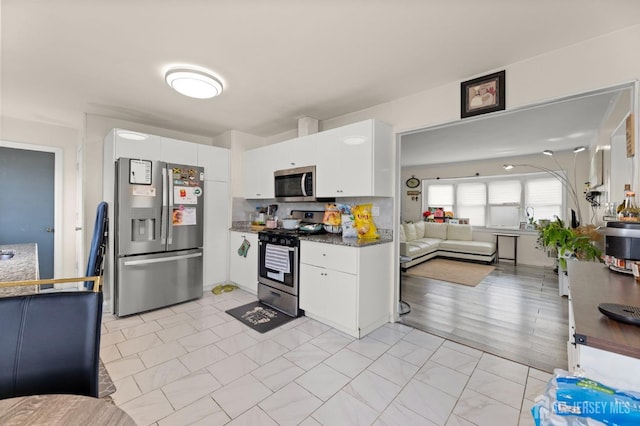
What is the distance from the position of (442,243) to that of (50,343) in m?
6.71

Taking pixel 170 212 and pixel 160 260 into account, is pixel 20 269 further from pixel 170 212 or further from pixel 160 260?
pixel 170 212

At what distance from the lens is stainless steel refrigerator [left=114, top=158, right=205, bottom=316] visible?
2994 mm

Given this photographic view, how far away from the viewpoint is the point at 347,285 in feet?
8.55

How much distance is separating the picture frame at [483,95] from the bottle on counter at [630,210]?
1.02 meters

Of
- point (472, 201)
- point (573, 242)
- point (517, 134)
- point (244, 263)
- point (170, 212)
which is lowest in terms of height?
point (244, 263)

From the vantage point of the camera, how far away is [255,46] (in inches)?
79.1

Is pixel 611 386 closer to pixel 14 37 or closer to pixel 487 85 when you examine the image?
pixel 487 85

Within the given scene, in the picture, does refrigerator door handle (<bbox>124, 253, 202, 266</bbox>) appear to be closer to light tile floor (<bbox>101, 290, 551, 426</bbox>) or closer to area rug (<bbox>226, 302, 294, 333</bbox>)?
light tile floor (<bbox>101, 290, 551, 426</bbox>)

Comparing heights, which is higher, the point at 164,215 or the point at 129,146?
the point at 129,146

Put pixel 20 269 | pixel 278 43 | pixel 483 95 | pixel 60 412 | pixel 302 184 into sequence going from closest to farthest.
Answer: pixel 60 412, pixel 20 269, pixel 278 43, pixel 483 95, pixel 302 184

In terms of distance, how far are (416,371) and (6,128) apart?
5556mm

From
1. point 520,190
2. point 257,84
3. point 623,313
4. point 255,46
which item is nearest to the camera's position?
point 623,313

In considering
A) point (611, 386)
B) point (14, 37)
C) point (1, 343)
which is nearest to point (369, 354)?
point (611, 386)

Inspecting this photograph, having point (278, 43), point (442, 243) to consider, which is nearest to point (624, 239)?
point (278, 43)
